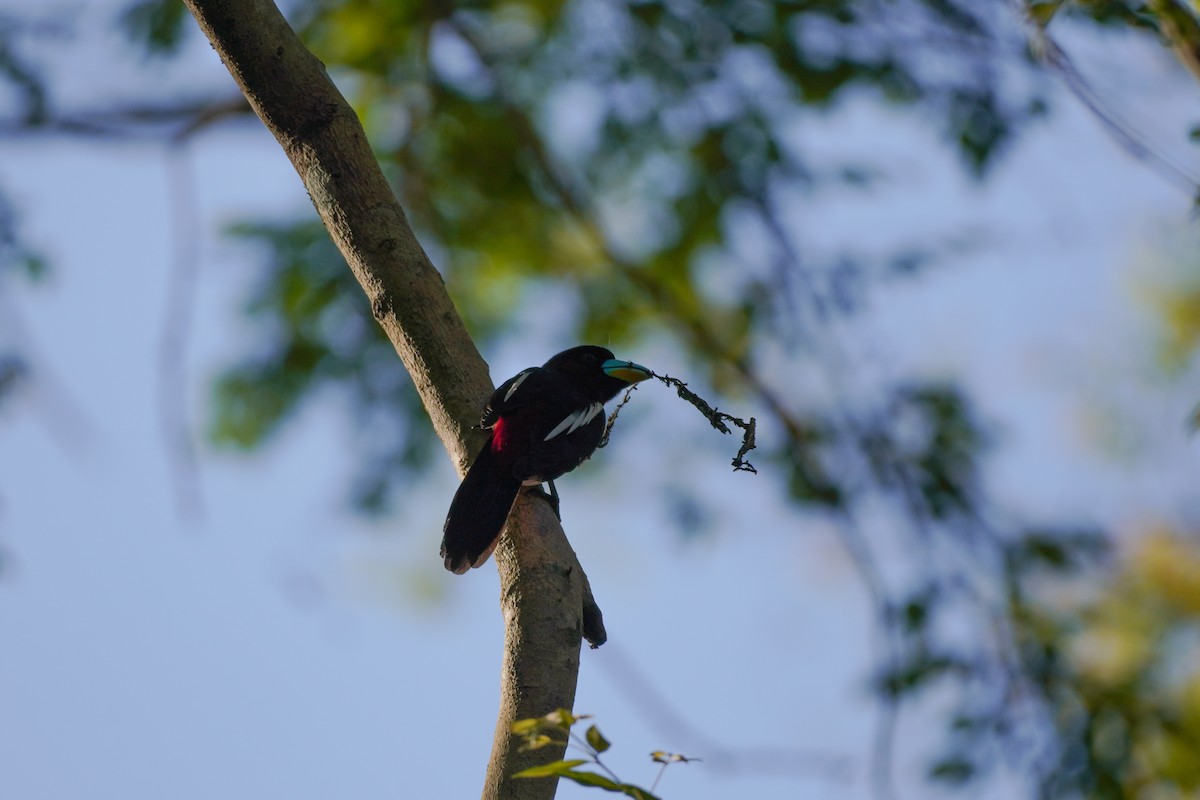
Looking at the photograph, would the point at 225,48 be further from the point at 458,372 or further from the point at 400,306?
the point at 458,372

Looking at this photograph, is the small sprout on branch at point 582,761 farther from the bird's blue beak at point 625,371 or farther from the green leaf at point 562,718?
the bird's blue beak at point 625,371

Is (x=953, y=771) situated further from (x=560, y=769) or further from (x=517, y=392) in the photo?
(x=560, y=769)

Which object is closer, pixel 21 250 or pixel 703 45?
pixel 21 250

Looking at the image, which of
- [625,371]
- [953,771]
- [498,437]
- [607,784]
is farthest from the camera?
[953,771]

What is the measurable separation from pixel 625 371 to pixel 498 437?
85 centimetres

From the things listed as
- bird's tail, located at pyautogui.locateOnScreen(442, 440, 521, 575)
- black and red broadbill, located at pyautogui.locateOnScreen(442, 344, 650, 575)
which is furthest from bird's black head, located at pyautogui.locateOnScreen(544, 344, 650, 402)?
bird's tail, located at pyautogui.locateOnScreen(442, 440, 521, 575)

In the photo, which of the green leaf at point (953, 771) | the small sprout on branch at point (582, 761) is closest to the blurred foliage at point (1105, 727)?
the green leaf at point (953, 771)

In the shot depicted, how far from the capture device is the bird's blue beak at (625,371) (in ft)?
11.4

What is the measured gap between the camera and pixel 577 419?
3.33 m

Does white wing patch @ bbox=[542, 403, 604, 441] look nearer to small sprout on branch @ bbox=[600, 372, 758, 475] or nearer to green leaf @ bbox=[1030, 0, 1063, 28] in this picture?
small sprout on branch @ bbox=[600, 372, 758, 475]

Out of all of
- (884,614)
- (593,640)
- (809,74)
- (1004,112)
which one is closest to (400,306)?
(593,640)

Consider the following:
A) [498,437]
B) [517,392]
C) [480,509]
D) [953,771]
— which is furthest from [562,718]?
[953,771]

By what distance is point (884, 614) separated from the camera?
4004 millimetres

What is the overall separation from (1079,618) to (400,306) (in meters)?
3.56
